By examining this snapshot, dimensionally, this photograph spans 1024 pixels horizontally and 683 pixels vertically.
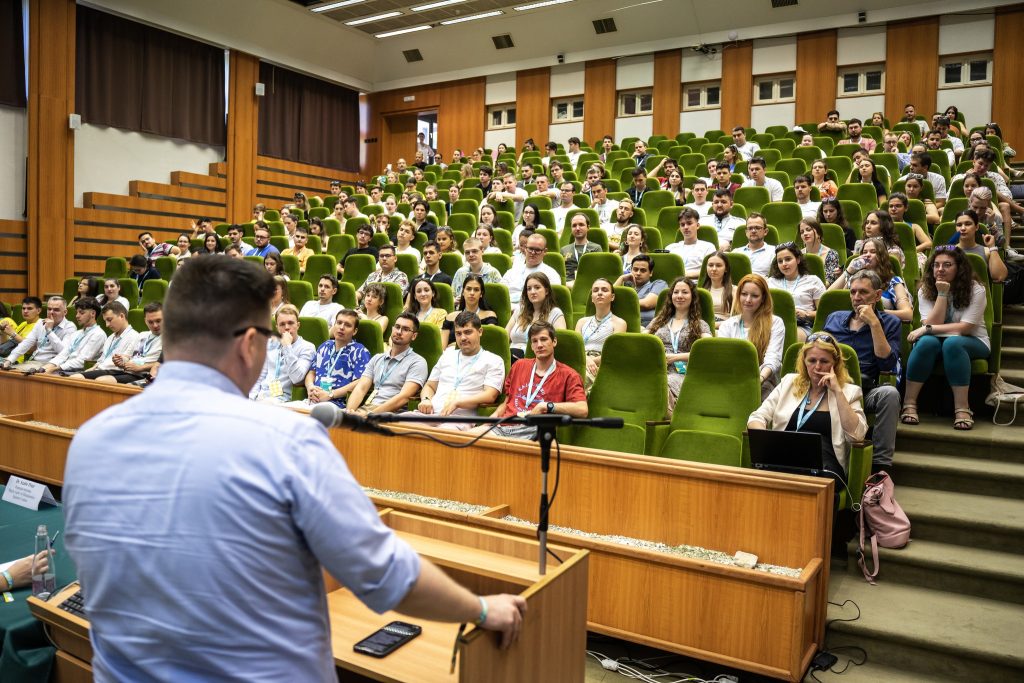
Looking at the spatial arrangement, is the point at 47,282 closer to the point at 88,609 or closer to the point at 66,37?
the point at 66,37

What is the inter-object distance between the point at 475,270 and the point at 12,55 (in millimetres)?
5025

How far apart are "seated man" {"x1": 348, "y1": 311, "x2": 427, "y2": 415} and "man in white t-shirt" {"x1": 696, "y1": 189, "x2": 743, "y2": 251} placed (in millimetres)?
1854

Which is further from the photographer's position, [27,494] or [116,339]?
[116,339]

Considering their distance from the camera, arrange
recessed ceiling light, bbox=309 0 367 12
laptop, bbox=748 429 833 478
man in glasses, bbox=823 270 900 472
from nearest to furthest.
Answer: laptop, bbox=748 429 833 478 < man in glasses, bbox=823 270 900 472 < recessed ceiling light, bbox=309 0 367 12

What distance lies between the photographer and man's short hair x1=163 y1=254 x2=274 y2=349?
2.23 ft

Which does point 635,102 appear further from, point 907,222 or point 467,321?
point 467,321

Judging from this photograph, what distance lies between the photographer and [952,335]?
8.34 ft

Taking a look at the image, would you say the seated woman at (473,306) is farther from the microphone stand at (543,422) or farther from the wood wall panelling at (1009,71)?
the wood wall panelling at (1009,71)

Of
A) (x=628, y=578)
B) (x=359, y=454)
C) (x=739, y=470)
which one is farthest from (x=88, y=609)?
(x=359, y=454)

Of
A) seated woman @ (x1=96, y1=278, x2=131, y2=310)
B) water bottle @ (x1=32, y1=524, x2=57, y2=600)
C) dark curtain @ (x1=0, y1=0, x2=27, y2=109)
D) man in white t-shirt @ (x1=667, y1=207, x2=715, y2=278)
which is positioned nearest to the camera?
water bottle @ (x1=32, y1=524, x2=57, y2=600)

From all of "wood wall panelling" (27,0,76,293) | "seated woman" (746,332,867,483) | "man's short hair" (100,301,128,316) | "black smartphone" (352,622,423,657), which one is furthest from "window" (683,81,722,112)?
"black smartphone" (352,622,423,657)

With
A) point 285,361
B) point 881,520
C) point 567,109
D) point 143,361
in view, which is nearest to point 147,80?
point 567,109

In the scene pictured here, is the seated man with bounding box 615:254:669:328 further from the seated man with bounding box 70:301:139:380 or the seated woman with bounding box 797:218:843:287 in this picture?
the seated man with bounding box 70:301:139:380

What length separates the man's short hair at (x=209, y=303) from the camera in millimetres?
681
